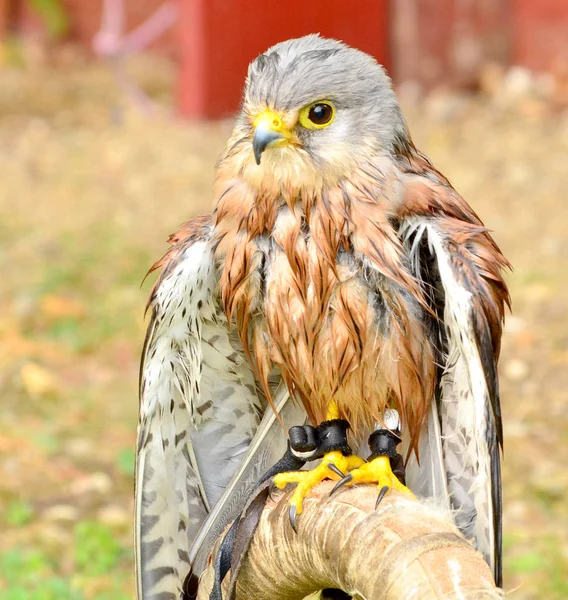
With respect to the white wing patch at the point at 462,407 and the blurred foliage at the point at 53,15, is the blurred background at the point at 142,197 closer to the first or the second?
the blurred foliage at the point at 53,15

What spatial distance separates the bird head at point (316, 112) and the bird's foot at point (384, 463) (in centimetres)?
55

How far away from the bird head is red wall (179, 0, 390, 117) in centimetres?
192

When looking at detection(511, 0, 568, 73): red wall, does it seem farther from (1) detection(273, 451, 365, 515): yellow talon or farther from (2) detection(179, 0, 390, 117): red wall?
(1) detection(273, 451, 365, 515): yellow talon

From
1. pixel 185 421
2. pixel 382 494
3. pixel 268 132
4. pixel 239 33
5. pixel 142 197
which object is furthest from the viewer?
pixel 142 197

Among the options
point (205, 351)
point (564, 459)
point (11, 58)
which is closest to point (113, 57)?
point (11, 58)

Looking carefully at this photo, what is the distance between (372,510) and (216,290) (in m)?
0.72

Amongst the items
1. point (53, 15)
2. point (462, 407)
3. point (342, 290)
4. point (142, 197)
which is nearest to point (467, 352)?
point (462, 407)

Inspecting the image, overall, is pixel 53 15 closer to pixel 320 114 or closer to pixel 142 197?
pixel 142 197

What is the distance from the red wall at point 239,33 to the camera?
4.43 m

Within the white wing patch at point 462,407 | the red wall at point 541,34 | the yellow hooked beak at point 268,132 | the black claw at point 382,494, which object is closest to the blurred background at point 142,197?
the red wall at point 541,34

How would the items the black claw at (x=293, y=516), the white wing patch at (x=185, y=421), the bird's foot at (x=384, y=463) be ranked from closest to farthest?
the black claw at (x=293, y=516)
the bird's foot at (x=384, y=463)
the white wing patch at (x=185, y=421)

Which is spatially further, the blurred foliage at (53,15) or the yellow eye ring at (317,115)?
the blurred foliage at (53,15)

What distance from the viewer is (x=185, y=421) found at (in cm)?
253

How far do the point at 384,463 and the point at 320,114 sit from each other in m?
0.74
